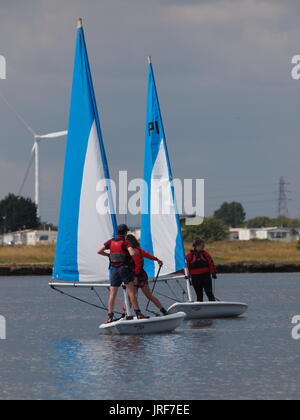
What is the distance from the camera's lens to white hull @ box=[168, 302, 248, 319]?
38.0 meters

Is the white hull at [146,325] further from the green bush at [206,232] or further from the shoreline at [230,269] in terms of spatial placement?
the green bush at [206,232]

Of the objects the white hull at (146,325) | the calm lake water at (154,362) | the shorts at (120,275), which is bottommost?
the calm lake water at (154,362)

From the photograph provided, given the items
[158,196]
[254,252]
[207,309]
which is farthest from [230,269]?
[158,196]

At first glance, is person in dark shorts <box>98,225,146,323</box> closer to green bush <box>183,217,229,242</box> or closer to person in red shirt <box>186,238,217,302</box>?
person in red shirt <box>186,238,217,302</box>

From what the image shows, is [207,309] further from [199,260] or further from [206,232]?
[206,232]

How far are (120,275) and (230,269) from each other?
89.4 metres

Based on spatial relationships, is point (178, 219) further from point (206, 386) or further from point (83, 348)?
point (206, 386)

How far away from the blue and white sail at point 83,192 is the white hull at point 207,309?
548cm

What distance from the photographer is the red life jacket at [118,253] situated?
1227 inches

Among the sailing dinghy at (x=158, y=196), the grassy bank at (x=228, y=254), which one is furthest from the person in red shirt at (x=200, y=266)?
the grassy bank at (x=228, y=254)

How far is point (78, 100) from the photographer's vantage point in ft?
107

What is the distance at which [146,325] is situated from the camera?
32.7 meters

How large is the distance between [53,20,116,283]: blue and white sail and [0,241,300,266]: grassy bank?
303ft
